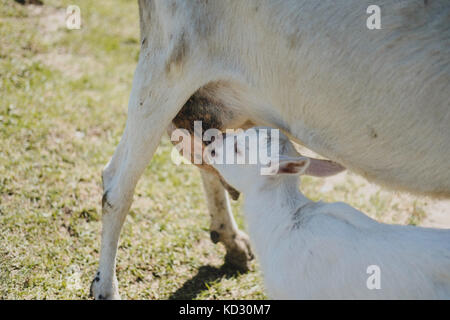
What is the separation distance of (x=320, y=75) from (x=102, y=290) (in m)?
1.90

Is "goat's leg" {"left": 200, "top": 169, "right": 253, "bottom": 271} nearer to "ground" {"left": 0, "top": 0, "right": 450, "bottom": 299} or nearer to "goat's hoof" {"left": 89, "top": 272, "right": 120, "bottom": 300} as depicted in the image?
"ground" {"left": 0, "top": 0, "right": 450, "bottom": 299}

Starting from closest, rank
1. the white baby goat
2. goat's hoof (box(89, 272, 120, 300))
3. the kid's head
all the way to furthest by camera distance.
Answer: the white baby goat → the kid's head → goat's hoof (box(89, 272, 120, 300))

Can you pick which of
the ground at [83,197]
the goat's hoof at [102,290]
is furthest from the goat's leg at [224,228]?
the goat's hoof at [102,290]

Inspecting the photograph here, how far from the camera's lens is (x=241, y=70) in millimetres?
2951

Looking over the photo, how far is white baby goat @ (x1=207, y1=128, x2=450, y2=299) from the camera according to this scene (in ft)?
7.50

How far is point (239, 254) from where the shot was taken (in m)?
3.97

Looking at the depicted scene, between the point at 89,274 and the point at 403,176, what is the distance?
2203 mm

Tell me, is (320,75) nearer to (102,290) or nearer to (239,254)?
(239,254)

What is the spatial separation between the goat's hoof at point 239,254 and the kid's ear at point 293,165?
1.47 metres

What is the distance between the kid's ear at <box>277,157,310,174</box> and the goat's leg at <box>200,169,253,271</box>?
1.35 m

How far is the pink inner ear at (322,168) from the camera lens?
292cm

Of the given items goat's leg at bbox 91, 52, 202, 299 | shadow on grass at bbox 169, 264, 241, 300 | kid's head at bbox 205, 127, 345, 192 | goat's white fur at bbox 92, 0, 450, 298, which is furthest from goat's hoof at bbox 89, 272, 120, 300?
kid's head at bbox 205, 127, 345, 192

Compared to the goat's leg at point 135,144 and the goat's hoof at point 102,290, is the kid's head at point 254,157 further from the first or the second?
the goat's hoof at point 102,290

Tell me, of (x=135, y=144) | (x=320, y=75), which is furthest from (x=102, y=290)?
(x=320, y=75)
